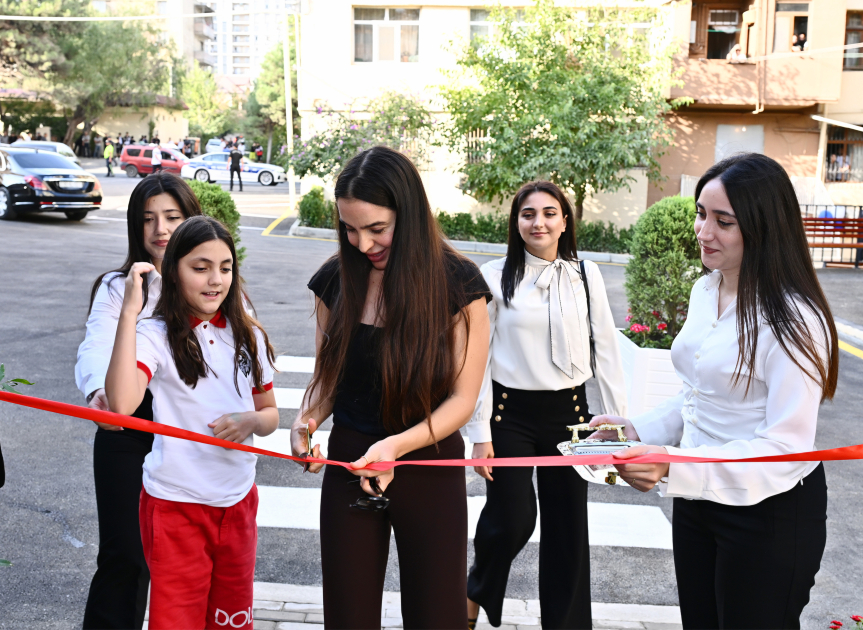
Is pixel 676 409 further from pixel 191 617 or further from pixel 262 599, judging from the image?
pixel 262 599

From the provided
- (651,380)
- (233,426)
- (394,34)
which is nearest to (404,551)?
(233,426)

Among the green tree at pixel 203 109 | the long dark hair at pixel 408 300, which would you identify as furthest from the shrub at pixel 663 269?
the green tree at pixel 203 109

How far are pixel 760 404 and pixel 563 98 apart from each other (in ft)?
56.2

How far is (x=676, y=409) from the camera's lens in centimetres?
285

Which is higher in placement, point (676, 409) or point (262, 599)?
point (676, 409)

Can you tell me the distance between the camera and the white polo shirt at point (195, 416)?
281 centimetres

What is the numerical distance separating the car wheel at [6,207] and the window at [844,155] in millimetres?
22863

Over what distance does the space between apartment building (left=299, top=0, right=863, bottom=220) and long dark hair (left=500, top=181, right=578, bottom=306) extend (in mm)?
19028

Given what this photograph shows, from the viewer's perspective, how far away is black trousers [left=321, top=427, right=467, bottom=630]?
8.24ft

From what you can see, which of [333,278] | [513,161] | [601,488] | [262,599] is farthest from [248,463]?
[513,161]

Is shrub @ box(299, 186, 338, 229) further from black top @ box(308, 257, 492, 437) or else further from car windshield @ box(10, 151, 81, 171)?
black top @ box(308, 257, 492, 437)

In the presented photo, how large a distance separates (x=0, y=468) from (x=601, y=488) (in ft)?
14.3

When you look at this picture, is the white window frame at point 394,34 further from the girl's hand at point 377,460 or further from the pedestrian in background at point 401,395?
the girl's hand at point 377,460

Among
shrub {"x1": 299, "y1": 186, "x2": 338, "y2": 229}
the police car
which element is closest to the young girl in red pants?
shrub {"x1": 299, "y1": 186, "x2": 338, "y2": 229}
